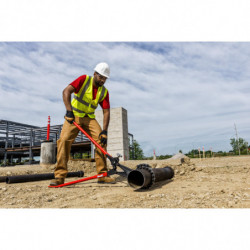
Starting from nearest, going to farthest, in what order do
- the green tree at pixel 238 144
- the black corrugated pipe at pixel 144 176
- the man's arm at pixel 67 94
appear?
the black corrugated pipe at pixel 144 176 → the man's arm at pixel 67 94 → the green tree at pixel 238 144

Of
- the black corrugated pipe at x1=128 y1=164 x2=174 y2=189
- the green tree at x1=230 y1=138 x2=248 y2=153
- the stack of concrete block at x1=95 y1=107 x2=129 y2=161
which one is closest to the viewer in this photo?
the black corrugated pipe at x1=128 y1=164 x2=174 y2=189

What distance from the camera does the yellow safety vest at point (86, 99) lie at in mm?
3951

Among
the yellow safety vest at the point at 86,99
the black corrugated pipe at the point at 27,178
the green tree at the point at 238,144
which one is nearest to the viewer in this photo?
the yellow safety vest at the point at 86,99

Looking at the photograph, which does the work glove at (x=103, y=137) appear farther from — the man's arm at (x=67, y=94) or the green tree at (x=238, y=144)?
the green tree at (x=238, y=144)

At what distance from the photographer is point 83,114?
13.5 ft

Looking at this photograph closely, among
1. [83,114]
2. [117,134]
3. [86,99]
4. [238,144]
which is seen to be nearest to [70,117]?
[83,114]

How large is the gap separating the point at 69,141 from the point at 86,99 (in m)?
0.90

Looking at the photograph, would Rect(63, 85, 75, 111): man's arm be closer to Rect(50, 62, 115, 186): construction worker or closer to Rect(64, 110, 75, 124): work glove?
Rect(50, 62, 115, 186): construction worker

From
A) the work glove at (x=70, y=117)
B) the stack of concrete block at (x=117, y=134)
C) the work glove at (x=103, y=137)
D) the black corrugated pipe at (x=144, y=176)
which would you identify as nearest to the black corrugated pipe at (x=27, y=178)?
the work glove at (x=103, y=137)

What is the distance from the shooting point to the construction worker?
385 centimetres

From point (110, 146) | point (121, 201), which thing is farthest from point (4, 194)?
point (110, 146)

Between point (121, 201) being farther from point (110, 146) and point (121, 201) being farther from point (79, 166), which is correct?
point (110, 146)

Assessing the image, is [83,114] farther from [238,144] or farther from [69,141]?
[238,144]

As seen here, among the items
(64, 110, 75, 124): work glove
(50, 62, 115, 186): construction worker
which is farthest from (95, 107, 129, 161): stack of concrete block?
(64, 110, 75, 124): work glove
